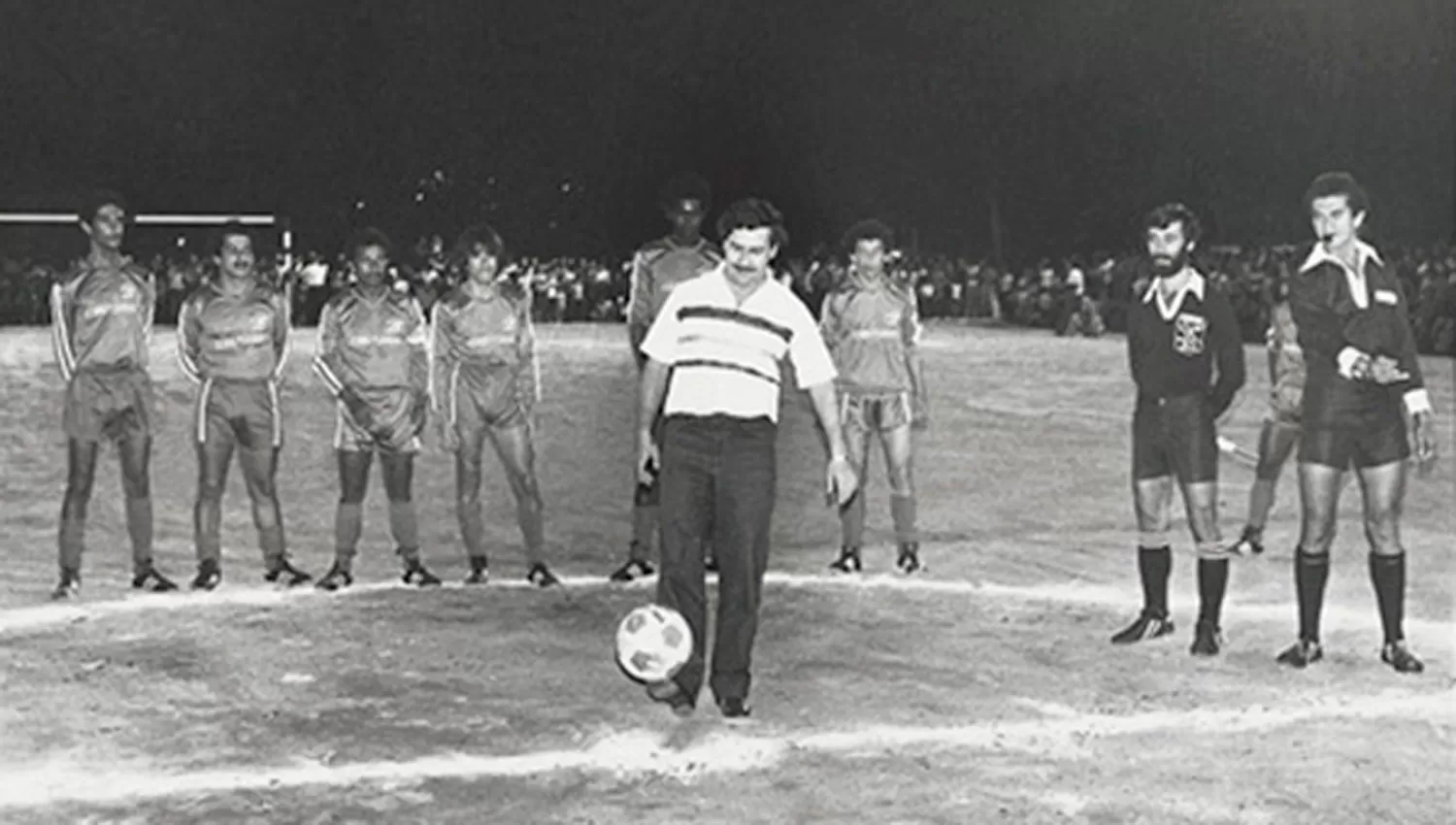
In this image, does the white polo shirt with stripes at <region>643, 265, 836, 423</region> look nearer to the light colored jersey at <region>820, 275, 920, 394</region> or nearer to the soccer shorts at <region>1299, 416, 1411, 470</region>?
the soccer shorts at <region>1299, 416, 1411, 470</region>

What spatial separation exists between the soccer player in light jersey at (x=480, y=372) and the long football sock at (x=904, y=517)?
1.94 meters

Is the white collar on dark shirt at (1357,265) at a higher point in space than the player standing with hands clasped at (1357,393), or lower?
higher

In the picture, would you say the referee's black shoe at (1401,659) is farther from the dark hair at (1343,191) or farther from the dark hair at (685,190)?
the dark hair at (685,190)

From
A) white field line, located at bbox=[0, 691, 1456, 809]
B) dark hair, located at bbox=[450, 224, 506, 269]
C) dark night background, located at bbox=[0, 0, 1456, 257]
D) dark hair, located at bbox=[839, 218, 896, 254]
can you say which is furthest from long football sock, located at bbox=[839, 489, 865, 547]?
dark night background, located at bbox=[0, 0, 1456, 257]

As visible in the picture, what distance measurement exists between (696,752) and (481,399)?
3.51 m

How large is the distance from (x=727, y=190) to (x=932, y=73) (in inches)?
288

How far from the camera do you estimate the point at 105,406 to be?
28.9 feet

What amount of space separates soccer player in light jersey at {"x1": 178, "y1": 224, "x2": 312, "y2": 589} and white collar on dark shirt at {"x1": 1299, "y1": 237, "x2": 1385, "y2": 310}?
5.07 metres

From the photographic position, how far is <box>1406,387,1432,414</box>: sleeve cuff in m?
7.11

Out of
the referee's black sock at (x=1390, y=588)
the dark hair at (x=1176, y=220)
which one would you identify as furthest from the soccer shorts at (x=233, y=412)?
the referee's black sock at (x=1390, y=588)

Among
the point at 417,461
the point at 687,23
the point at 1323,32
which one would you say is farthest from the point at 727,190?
the point at 417,461

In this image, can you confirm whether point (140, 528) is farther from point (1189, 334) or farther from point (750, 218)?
point (1189, 334)

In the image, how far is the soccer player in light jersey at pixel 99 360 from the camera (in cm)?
880

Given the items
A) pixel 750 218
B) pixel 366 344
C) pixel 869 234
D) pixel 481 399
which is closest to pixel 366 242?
pixel 366 344
